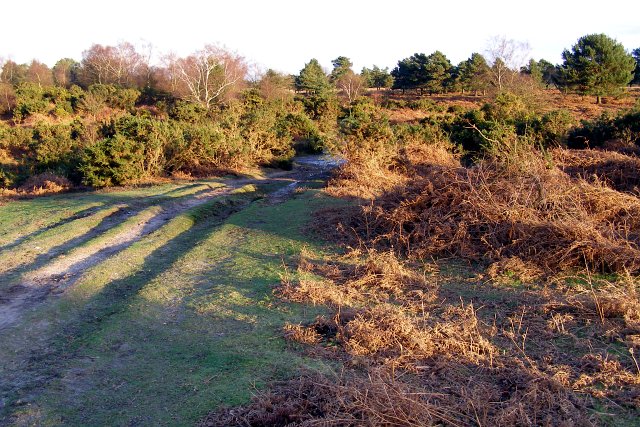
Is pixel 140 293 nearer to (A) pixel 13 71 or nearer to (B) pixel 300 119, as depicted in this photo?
(B) pixel 300 119

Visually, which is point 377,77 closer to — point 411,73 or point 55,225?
point 411,73

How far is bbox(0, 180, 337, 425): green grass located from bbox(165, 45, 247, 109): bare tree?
3635 cm

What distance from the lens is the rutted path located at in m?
6.95

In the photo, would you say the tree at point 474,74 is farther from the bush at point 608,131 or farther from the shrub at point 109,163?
the shrub at point 109,163

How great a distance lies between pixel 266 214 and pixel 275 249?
3348 mm

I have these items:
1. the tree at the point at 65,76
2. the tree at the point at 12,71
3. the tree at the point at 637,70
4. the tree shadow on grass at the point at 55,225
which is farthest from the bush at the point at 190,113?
the tree at the point at 637,70

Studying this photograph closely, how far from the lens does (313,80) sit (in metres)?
58.9

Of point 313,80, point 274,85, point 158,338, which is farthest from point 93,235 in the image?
point 313,80

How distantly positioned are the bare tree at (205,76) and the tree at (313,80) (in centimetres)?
1030

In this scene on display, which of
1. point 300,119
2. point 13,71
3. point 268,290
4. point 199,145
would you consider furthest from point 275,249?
point 13,71

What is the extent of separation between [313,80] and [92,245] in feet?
170

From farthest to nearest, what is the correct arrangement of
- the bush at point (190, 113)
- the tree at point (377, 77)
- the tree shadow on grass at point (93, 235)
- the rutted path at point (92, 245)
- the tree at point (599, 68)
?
1. the tree at point (377, 77)
2. the tree at point (599, 68)
3. the bush at point (190, 113)
4. the tree shadow on grass at point (93, 235)
5. the rutted path at point (92, 245)

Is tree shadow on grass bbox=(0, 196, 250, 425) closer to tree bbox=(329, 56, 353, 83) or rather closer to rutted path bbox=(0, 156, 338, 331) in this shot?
rutted path bbox=(0, 156, 338, 331)

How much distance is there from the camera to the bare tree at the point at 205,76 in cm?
4459
